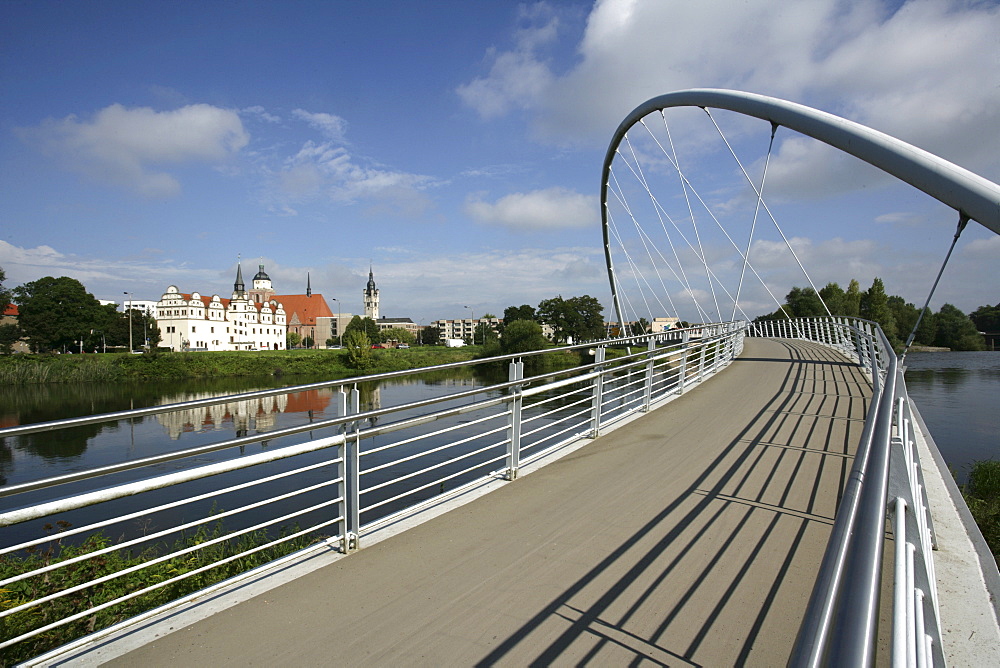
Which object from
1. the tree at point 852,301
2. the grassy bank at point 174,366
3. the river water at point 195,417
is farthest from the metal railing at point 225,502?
the tree at point 852,301

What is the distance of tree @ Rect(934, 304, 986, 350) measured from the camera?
159 feet

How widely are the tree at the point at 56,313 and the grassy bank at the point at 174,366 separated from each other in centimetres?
1321

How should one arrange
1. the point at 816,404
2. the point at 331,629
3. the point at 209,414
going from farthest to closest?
the point at 209,414
the point at 816,404
the point at 331,629

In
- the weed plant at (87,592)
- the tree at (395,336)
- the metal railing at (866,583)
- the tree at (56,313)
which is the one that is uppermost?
the tree at (56,313)

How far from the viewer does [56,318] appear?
61.6 m

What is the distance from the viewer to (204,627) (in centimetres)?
277

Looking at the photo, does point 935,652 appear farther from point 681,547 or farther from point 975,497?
point 975,497

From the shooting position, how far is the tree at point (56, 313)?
60938 mm

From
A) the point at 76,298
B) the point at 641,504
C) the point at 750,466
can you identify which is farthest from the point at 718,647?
the point at 76,298

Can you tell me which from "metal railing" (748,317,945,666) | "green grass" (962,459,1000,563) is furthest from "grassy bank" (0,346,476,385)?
"metal railing" (748,317,945,666)

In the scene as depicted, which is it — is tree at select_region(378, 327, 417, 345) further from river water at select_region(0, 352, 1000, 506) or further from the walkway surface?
the walkway surface

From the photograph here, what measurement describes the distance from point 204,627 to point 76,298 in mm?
76092

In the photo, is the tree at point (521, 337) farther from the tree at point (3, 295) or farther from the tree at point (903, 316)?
the tree at point (3, 295)

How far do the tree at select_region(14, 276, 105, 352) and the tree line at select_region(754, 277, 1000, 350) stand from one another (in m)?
70.3
